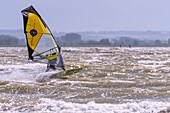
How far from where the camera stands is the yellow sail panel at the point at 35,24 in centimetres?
2142

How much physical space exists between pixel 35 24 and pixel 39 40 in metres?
0.85

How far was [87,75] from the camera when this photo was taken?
23.1 m

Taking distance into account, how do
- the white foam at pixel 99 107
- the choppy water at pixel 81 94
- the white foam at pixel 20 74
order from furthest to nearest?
1. the white foam at pixel 20 74
2. the choppy water at pixel 81 94
3. the white foam at pixel 99 107

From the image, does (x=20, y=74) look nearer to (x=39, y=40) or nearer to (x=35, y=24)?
(x=39, y=40)

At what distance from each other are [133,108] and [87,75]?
10.5m

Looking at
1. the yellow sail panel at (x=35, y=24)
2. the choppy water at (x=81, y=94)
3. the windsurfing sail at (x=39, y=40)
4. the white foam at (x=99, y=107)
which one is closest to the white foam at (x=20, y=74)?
the choppy water at (x=81, y=94)

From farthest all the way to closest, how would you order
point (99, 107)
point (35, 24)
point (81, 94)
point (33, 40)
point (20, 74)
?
point (20, 74)
point (33, 40)
point (35, 24)
point (81, 94)
point (99, 107)

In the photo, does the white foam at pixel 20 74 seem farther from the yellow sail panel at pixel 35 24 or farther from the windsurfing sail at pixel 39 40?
the yellow sail panel at pixel 35 24

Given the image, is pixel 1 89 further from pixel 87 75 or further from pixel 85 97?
pixel 87 75

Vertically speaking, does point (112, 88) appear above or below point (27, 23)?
below

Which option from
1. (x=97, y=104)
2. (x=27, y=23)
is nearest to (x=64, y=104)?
(x=97, y=104)

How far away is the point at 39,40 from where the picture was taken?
71.9ft

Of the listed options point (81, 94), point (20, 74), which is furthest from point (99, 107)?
point (20, 74)

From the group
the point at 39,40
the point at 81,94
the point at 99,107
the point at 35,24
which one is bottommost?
the point at 81,94
